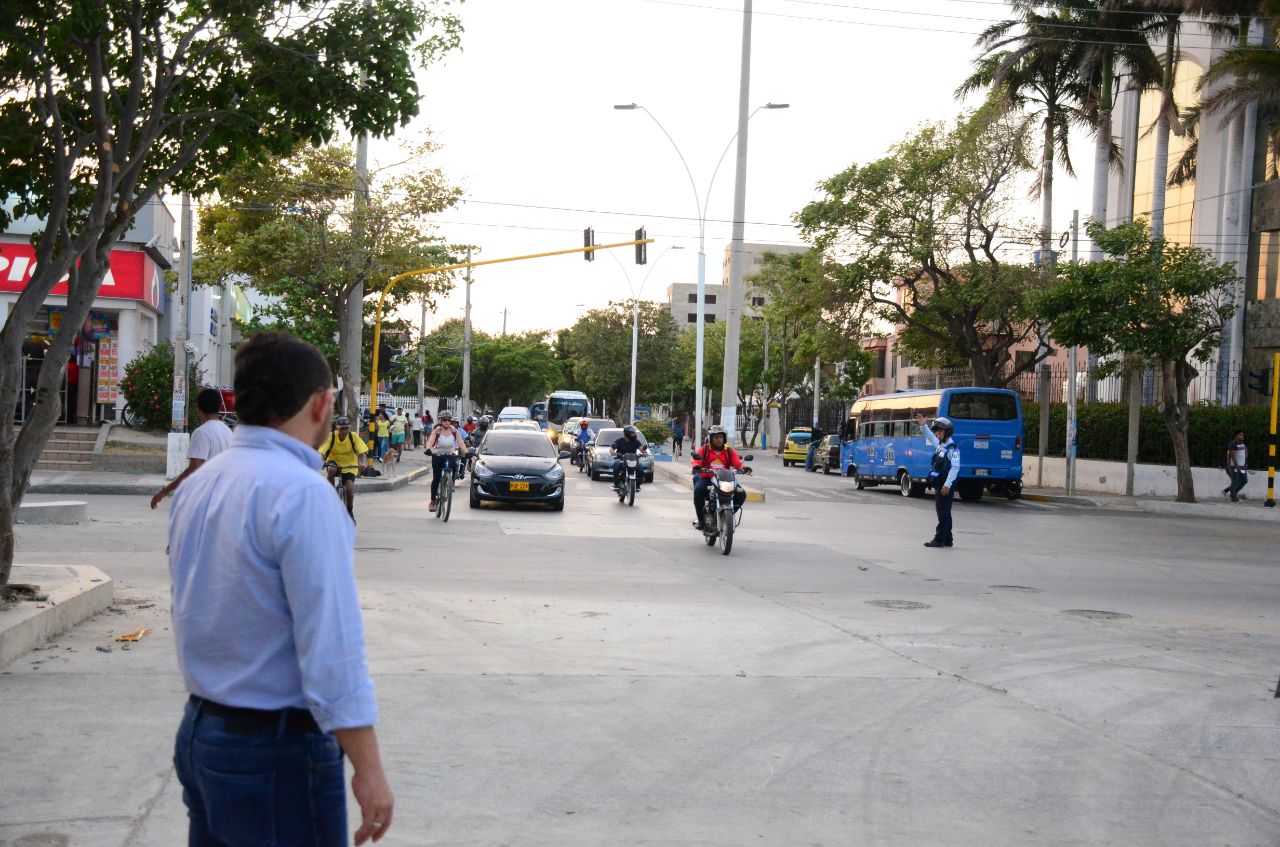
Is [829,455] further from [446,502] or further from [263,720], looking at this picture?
[263,720]

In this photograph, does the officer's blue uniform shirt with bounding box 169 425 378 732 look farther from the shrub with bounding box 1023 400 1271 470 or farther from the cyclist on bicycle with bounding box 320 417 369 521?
the shrub with bounding box 1023 400 1271 470

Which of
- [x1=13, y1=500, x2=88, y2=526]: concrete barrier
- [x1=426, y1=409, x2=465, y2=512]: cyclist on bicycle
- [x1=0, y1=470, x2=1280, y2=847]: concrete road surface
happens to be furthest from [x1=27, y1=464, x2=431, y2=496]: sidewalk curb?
[x1=0, y1=470, x2=1280, y2=847]: concrete road surface

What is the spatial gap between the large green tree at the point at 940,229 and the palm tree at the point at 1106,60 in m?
2.60

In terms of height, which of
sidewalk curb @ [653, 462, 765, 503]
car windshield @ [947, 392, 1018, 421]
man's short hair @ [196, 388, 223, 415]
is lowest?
sidewalk curb @ [653, 462, 765, 503]

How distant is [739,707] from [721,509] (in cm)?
954

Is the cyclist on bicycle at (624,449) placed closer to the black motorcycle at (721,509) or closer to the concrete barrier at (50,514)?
the black motorcycle at (721,509)

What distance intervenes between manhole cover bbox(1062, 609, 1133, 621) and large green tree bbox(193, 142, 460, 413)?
910 inches

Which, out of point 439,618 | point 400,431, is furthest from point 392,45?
point 400,431

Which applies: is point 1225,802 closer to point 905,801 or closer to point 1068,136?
point 905,801

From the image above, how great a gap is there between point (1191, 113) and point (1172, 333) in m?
10.7

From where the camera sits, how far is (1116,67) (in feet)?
127

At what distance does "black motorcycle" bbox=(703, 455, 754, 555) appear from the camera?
16781 mm

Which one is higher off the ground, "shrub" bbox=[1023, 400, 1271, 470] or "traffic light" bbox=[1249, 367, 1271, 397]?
"traffic light" bbox=[1249, 367, 1271, 397]

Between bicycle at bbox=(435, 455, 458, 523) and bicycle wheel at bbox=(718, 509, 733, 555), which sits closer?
bicycle wheel at bbox=(718, 509, 733, 555)
